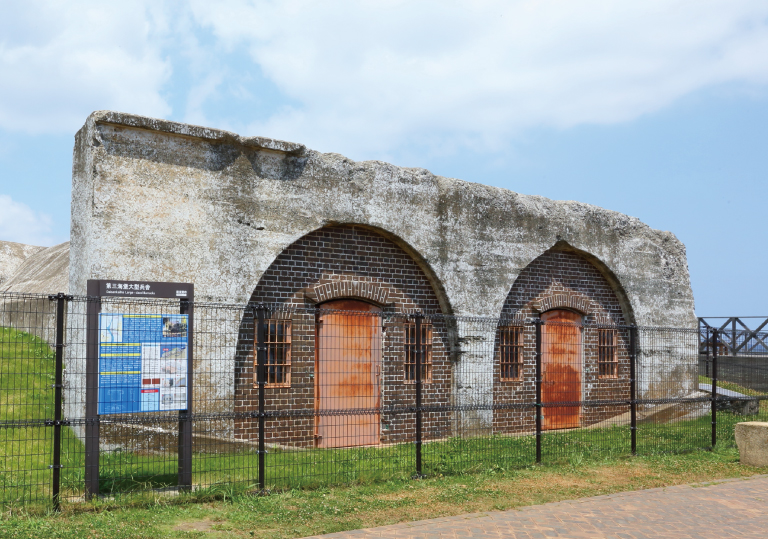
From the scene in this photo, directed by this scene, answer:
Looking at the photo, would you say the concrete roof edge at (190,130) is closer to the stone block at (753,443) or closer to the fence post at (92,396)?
the fence post at (92,396)

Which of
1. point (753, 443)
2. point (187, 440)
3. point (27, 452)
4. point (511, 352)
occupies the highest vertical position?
point (511, 352)

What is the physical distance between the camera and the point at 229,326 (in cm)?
997

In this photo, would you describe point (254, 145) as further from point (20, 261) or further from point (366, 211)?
point (20, 261)

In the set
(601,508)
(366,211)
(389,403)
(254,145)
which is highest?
(254,145)

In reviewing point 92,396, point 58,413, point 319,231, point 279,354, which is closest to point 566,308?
point 319,231

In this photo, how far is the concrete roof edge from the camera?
9.26m

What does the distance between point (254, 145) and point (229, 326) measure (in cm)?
261

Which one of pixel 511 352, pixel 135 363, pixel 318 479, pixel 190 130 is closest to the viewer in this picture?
pixel 135 363

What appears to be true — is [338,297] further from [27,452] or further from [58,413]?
[58,413]

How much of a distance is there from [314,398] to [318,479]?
2689 millimetres

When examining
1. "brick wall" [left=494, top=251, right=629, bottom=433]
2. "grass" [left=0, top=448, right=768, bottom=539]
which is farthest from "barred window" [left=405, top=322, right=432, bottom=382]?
"grass" [left=0, top=448, right=768, bottom=539]

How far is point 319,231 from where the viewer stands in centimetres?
1117

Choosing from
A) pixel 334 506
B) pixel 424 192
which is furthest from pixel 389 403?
pixel 334 506

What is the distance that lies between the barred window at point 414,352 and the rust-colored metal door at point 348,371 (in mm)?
576
